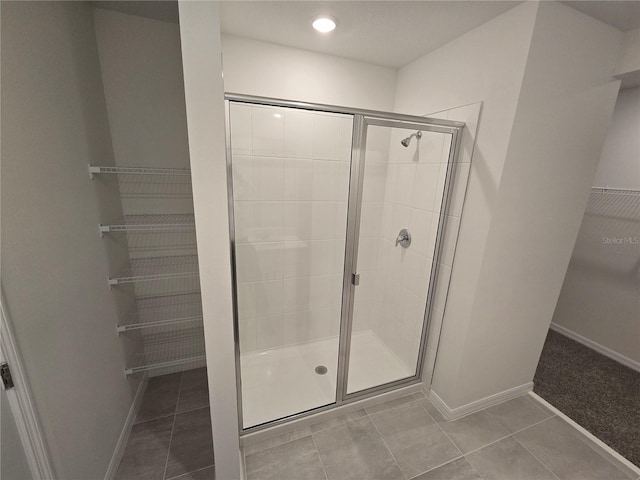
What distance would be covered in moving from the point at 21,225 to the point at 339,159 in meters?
1.71

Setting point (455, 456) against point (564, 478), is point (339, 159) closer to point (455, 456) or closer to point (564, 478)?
point (455, 456)

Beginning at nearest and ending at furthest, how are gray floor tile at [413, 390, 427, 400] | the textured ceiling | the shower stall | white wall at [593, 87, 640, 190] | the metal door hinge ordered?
the metal door hinge → the textured ceiling → the shower stall → gray floor tile at [413, 390, 427, 400] → white wall at [593, 87, 640, 190]

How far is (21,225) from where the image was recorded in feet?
2.81

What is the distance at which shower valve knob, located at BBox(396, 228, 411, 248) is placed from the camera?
2.03 meters

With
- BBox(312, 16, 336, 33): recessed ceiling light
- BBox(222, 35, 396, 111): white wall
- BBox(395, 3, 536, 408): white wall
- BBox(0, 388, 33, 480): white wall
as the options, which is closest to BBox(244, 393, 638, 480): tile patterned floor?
BBox(395, 3, 536, 408): white wall

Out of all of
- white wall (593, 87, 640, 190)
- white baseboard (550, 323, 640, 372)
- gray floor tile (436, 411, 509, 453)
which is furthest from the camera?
white baseboard (550, 323, 640, 372)

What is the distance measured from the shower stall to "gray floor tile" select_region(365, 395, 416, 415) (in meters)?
0.09

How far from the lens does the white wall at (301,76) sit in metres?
1.67

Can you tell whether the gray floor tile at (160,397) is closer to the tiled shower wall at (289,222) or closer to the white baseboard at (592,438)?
the tiled shower wall at (289,222)

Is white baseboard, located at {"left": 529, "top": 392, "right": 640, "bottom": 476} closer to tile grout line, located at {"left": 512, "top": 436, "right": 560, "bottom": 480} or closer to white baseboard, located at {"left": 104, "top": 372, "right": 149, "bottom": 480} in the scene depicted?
tile grout line, located at {"left": 512, "top": 436, "right": 560, "bottom": 480}

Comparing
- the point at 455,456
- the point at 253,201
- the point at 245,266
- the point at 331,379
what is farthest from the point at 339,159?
the point at 455,456

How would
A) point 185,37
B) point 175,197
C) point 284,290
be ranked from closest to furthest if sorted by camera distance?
point 185,37 < point 175,197 < point 284,290

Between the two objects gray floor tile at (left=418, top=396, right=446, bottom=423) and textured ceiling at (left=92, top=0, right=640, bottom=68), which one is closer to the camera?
textured ceiling at (left=92, top=0, right=640, bottom=68)

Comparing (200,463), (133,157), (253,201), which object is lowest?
(200,463)
